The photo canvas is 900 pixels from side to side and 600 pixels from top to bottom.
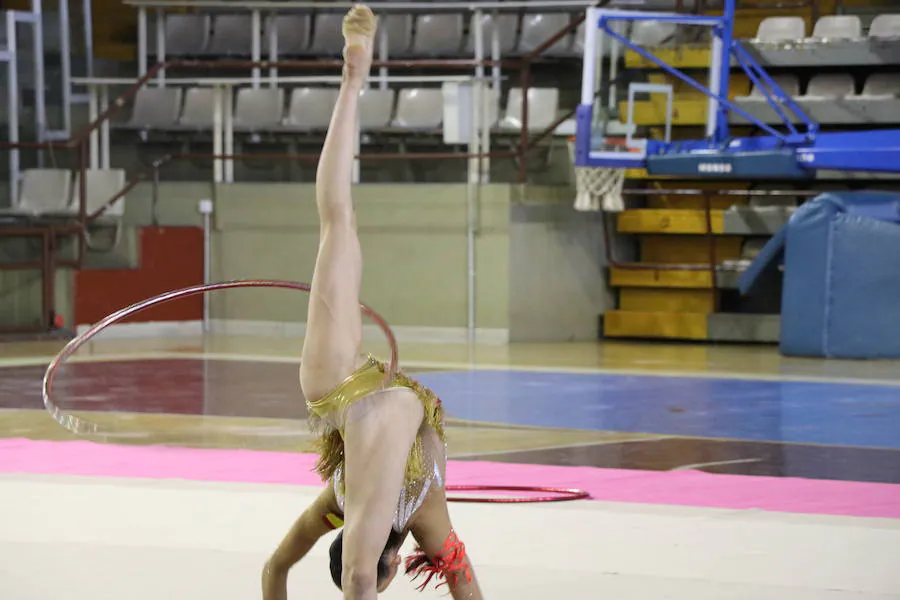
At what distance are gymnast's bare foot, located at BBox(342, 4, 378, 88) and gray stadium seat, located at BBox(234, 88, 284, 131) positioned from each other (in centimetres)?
1143

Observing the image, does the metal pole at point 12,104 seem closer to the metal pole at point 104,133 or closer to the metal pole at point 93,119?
the metal pole at point 93,119

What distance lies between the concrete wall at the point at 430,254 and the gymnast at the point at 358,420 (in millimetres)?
10221

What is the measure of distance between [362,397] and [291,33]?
42.2 feet

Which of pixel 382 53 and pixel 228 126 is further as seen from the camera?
pixel 382 53

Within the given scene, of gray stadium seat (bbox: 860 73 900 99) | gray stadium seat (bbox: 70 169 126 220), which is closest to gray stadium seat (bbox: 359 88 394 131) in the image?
gray stadium seat (bbox: 70 169 126 220)

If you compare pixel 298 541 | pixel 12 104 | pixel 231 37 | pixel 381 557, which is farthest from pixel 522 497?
pixel 231 37

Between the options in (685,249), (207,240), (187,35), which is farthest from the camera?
(187,35)

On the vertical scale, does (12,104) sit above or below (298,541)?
above

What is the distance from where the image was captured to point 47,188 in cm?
1374

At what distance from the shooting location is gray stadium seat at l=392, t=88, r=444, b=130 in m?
13.9

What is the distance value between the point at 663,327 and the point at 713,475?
294 inches

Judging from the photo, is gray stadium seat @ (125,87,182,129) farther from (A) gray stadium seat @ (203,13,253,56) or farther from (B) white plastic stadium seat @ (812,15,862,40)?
(B) white plastic stadium seat @ (812,15,862,40)

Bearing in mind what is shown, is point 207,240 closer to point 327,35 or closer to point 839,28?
point 327,35

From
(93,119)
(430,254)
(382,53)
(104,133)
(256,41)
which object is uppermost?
(256,41)
